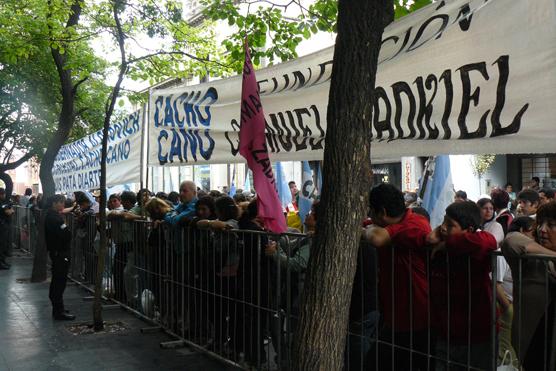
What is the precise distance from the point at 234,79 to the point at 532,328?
14.5 feet

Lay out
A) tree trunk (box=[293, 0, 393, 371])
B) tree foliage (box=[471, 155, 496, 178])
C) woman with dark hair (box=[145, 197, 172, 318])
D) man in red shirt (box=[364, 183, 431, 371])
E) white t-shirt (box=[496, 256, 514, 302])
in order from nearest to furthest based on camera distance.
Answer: tree trunk (box=[293, 0, 393, 371]), man in red shirt (box=[364, 183, 431, 371]), white t-shirt (box=[496, 256, 514, 302]), woman with dark hair (box=[145, 197, 172, 318]), tree foliage (box=[471, 155, 496, 178])

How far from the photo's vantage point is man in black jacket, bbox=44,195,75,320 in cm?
859

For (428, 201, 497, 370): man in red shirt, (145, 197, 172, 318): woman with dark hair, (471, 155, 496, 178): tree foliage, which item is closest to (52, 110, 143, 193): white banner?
(145, 197, 172, 318): woman with dark hair

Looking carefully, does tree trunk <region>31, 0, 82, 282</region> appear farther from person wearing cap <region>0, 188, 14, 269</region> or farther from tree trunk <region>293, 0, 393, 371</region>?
tree trunk <region>293, 0, 393, 371</region>

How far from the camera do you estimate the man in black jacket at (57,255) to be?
859 cm

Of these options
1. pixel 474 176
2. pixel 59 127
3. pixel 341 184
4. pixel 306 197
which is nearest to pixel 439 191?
pixel 306 197

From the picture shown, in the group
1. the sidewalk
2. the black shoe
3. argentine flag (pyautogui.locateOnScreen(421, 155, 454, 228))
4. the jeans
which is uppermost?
argentine flag (pyautogui.locateOnScreen(421, 155, 454, 228))

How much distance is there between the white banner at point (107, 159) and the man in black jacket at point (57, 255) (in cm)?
127

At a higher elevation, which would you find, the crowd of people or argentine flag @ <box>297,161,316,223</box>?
argentine flag @ <box>297,161,316,223</box>

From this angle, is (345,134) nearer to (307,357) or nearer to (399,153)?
(307,357)

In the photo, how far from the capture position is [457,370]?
3.91 meters

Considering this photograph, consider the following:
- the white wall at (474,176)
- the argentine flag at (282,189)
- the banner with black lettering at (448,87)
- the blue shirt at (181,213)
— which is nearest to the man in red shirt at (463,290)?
the banner with black lettering at (448,87)

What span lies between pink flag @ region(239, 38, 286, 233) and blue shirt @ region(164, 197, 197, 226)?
8.46 feet

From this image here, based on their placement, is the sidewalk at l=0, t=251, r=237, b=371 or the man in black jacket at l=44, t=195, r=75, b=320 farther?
the man in black jacket at l=44, t=195, r=75, b=320
